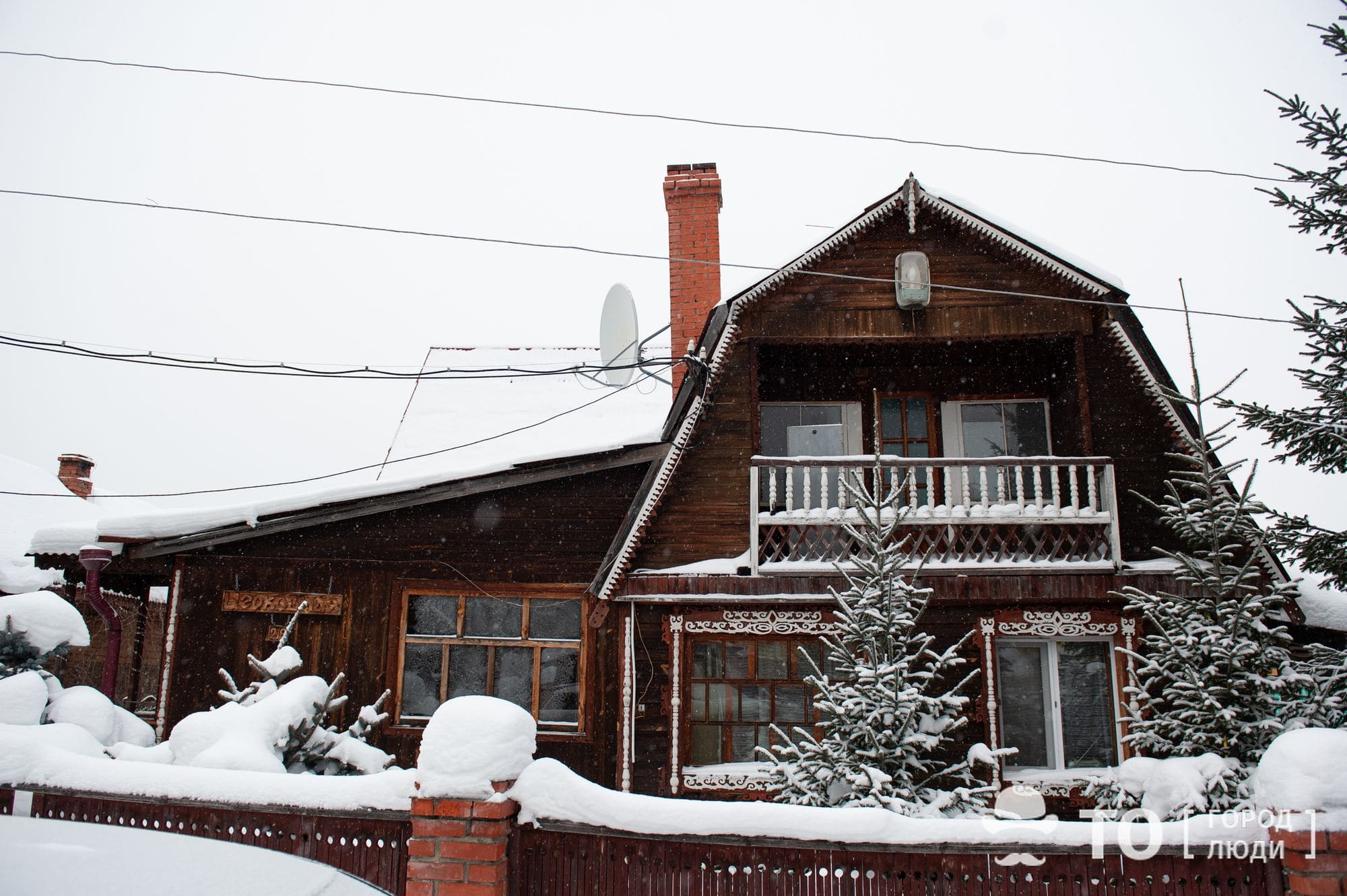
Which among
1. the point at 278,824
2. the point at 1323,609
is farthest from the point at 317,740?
the point at 1323,609

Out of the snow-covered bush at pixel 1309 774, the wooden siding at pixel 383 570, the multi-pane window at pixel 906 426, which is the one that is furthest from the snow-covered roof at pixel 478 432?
the snow-covered bush at pixel 1309 774

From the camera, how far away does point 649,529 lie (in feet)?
32.1

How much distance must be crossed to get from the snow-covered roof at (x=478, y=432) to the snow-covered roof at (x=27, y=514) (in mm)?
7461

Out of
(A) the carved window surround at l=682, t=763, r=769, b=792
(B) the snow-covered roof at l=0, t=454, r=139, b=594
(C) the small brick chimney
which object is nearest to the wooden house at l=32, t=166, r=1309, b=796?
(A) the carved window surround at l=682, t=763, r=769, b=792

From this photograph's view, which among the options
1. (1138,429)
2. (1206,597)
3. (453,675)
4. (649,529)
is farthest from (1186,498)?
(453,675)

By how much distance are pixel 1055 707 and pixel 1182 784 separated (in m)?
3.77

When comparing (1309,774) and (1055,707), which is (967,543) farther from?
(1309,774)

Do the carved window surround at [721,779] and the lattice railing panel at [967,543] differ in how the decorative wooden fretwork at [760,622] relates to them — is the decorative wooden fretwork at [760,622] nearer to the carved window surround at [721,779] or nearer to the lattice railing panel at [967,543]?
the lattice railing panel at [967,543]

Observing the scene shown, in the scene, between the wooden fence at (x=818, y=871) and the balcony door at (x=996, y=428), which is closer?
the wooden fence at (x=818, y=871)

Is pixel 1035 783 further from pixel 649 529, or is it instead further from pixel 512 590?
pixel 512 590

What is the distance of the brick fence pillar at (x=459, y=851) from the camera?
164 inches

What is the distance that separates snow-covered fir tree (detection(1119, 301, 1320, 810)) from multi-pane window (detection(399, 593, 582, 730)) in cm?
594

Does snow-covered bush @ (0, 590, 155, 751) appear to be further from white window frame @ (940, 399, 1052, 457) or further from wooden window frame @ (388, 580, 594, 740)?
white window frame @ (940, 399, 1052, 457)

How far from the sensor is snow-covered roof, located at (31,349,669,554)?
9992 mm
